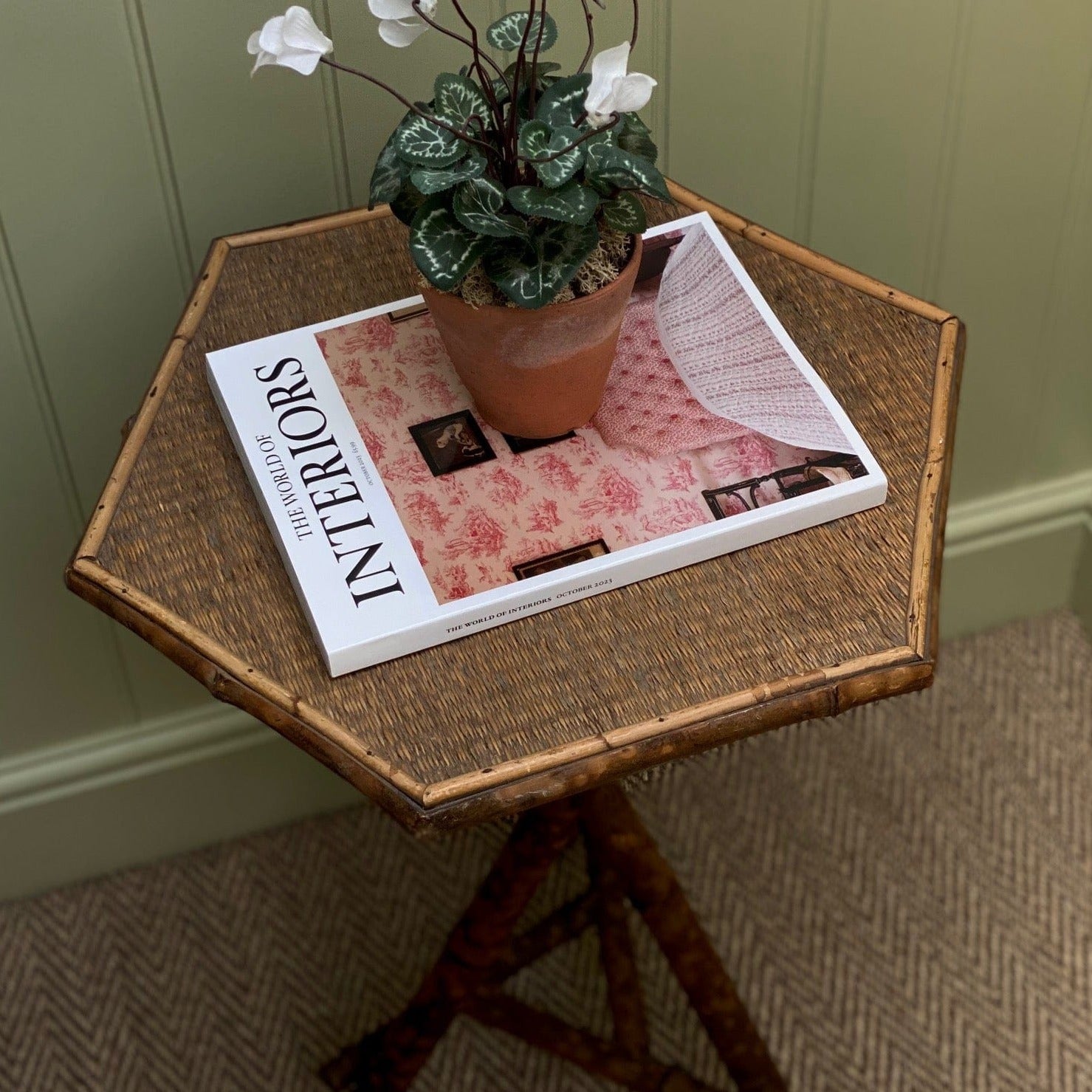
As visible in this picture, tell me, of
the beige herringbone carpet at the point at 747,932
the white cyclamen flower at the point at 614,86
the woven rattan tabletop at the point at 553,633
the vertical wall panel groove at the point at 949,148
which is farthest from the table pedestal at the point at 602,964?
the vertical wall panel groove at the point at 949,148

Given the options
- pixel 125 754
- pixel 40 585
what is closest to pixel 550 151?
pixel 40 585

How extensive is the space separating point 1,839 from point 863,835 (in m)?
0.85

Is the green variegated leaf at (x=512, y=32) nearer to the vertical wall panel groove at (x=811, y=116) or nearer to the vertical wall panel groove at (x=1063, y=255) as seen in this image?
the vertical wall panel groove at (x=811, y=116)

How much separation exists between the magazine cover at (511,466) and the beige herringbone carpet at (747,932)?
2.14 feet

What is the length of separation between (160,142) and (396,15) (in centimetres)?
35

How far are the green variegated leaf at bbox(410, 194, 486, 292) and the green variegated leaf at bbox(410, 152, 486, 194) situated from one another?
13 mm

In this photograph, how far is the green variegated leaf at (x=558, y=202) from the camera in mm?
590

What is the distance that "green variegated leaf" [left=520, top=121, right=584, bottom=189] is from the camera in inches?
23.3

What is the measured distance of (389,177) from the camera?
0.65 metres

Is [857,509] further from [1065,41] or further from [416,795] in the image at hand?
[1065,41]

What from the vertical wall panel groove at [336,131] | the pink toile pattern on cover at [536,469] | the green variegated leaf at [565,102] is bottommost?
the pink toile pattern on cover at [536,469]

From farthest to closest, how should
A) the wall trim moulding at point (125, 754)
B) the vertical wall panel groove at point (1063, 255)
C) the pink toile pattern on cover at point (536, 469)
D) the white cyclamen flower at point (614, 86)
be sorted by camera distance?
1. the wall trim moulding at point (125, 754)
2. the vertical wall panel groove at point (1063, 255)
3. the pink toile pattern on cover at point (536, 469)
4. the white cyclamen flower at point (614, 86)

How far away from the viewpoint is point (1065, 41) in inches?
40.4

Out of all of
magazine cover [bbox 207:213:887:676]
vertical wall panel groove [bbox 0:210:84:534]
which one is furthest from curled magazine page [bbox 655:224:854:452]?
vertical wall panel groove [bbox 0:210:84:534]
